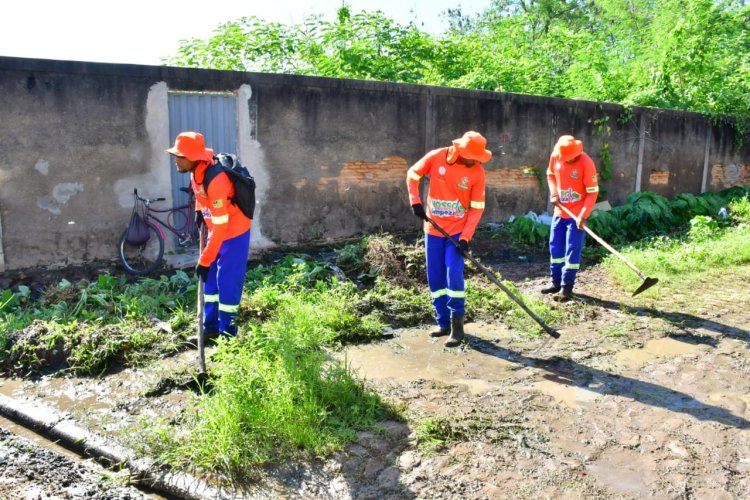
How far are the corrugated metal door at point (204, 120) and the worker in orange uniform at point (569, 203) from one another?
3.95m

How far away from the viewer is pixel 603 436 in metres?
3.52

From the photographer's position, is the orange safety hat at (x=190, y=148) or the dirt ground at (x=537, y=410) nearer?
the dirt ground at (x=537, y=410)

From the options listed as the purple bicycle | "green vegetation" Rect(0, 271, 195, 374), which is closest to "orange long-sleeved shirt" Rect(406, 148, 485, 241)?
"green vegetation" Rect(0, 271, 195, 374)

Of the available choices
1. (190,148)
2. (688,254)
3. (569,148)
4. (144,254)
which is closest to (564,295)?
(569,148)

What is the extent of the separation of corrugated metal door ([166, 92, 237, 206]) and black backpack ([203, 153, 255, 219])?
9.08ft

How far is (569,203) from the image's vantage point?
656 cm

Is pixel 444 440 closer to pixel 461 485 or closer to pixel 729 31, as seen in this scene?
pixel 461 485

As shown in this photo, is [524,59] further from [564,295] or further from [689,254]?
[564,295]

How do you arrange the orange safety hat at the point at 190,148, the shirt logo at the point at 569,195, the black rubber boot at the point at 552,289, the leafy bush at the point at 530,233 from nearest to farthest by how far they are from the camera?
the orange safety hat at the point at 190,148, the shirt logo at the point at 569,195, the black rubber boot at the point at 552,289, the leafy bush at the point at 530,233

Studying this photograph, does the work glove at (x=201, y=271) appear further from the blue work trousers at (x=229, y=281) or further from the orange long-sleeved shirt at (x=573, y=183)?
the orange long-sleeved shirt at (x=573, y=183)

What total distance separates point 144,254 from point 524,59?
440 inches

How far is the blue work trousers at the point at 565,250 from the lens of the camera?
642 cm

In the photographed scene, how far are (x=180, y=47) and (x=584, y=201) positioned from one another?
10142 mm

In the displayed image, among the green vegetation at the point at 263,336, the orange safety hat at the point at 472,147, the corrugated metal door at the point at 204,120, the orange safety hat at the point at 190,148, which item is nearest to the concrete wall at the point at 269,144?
the corrugated metal door at the point at 204,120
